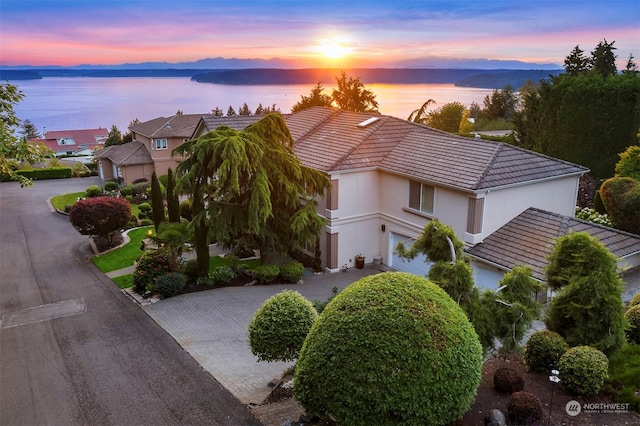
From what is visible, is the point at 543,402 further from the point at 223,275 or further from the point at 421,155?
the point at 223,275

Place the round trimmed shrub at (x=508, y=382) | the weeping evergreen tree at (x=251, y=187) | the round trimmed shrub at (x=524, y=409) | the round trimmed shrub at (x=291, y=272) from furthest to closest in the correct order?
1. the round trimmed shrub at (x=291, y=272)
2. the weeping evergreen tree at (x=251, y=187)
3. the round trimmed shrub at (x=508, y=382)
4. the round trimmed shrub at (x=524, y=409)

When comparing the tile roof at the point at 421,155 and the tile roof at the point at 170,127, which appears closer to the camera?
the tile roof at the point at 421,155

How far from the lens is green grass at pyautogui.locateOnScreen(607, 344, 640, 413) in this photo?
11.6m

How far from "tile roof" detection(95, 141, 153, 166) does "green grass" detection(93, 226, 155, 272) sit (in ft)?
62.1

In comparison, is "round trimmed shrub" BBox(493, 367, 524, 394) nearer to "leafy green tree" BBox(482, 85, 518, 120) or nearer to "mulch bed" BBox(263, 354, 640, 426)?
"mulch bed" BBox(263, 354, 640, 426)

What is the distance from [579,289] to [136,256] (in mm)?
22542

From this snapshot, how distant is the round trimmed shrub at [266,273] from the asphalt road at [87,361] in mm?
5459

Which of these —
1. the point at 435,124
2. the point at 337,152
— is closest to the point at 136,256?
the point at 337,152

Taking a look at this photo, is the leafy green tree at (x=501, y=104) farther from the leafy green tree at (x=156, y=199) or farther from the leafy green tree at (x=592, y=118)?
the leafy green tree at (x=156, y=199)

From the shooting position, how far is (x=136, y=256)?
90.8 ft

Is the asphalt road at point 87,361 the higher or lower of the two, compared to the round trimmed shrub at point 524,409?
lower

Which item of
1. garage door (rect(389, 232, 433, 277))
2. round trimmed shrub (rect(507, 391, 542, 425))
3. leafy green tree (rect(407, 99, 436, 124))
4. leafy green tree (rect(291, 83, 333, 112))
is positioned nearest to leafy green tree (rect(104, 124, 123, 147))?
leafy green tree (rect(291, 83, 333, 112))

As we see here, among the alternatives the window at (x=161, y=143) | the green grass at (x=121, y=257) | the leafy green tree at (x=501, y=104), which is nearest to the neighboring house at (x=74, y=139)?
the window at (x=161, y=143)

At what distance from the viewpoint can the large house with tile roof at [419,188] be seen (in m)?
21.1
